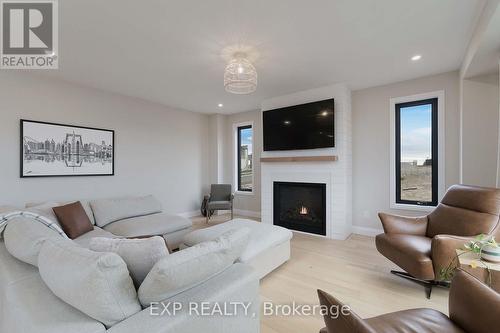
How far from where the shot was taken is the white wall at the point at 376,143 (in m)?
3.29

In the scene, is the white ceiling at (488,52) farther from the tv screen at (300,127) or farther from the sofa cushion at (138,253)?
the sofa cushion at (138,253)

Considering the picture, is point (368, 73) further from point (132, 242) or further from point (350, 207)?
point (132, 242)

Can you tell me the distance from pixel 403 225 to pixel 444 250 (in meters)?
0.68

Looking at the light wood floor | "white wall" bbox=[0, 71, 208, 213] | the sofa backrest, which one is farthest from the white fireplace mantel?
"white wall" bbox=[0, 71, 208, 213]

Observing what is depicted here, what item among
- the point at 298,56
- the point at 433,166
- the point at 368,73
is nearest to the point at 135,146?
the point at 298,56

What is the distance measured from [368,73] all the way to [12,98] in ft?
16.2

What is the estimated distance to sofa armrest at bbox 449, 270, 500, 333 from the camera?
976 mm

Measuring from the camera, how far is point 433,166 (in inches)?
135

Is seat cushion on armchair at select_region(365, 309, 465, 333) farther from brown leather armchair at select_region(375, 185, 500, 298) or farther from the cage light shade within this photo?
the cage light shade

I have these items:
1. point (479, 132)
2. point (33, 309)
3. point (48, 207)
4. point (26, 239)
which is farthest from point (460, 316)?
point (48, 207)

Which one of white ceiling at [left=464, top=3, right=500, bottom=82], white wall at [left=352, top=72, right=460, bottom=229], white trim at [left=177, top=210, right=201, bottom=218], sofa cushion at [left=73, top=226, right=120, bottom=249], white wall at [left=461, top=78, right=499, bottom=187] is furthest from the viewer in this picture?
white trim at [left=177, top=210, right=201, bottom=218]

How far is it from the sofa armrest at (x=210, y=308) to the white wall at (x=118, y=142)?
343 cm

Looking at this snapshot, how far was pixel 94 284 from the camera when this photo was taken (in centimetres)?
90

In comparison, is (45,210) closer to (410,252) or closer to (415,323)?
(415,323)
